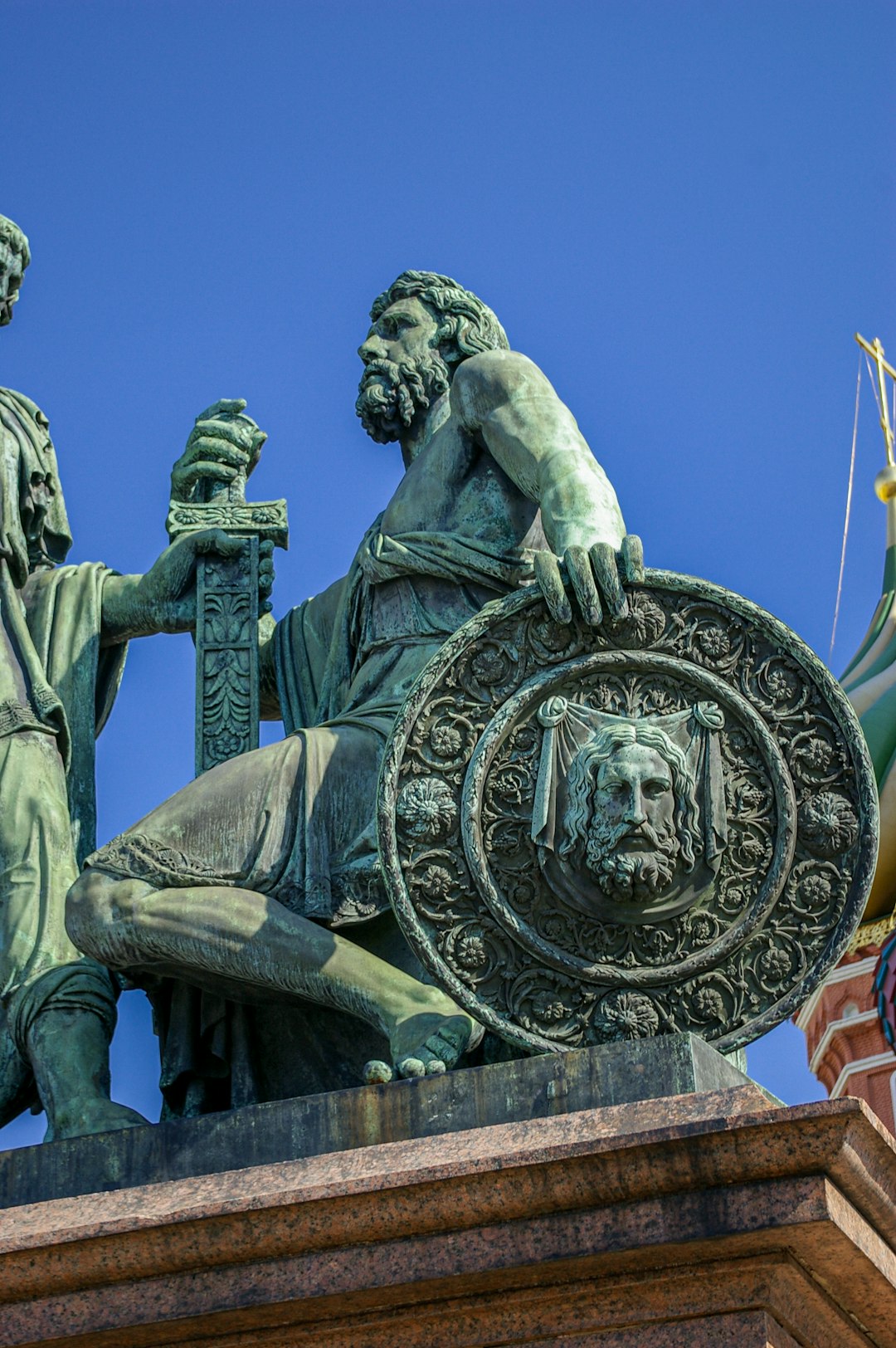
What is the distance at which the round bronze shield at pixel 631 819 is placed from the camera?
7570 millimetres

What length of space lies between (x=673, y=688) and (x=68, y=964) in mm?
2461

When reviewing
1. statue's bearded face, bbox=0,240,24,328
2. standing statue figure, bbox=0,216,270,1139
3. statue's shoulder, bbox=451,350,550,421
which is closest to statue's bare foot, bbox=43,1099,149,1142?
standing statue figure, bbox=0,216,270,1139

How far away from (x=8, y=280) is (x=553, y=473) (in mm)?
2892

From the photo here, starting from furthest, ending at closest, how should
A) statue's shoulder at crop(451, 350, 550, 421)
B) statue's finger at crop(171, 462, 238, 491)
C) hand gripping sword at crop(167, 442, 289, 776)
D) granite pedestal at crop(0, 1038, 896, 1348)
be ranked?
statue's finger at crop(171, 462, 238, 491) < hand gripping sword at crop(167, 442, 289, 776) < statue's shoulder at crop(451, 350, 550, 421) < granite pedestal at crop(0, 1038, 896, 1348)

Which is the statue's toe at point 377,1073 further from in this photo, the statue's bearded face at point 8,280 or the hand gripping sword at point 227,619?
the statue's bearded face at point 8,280

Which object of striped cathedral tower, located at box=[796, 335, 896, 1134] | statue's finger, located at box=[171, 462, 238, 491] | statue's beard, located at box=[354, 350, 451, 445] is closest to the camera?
statue's beard, located at box=[354, 350, 451, 445]

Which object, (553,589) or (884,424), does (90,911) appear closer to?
(553,589)

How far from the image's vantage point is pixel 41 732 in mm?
9453

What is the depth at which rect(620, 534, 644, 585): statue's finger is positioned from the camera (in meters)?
7.84

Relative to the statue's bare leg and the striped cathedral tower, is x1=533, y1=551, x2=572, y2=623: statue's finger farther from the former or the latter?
the striped cathedral tower

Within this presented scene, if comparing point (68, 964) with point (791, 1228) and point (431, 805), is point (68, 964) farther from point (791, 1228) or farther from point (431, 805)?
point (791, 1228)

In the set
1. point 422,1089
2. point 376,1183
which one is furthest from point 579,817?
point 376,1183

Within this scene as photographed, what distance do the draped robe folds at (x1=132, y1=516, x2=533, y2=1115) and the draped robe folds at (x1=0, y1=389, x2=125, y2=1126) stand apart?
44cm

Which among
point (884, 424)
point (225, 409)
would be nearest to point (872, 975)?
point (884, 424)
